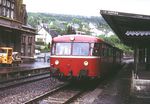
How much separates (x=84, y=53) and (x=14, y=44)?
2520 cm

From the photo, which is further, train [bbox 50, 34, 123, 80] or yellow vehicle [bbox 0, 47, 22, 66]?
yellow vehicle [bbox 0, 47, 22, 66]

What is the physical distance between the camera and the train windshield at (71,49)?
20.2 meters

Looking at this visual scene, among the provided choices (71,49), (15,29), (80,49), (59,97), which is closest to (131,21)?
(59,97)

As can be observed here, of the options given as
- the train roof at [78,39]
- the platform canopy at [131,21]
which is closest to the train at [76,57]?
the train roof at [78,39]

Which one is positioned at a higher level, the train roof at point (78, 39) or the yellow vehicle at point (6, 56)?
the train roof at point (78, 39)

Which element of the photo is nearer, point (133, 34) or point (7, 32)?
point (133, 34)

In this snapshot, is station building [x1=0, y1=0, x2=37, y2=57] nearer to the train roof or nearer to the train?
the train roof

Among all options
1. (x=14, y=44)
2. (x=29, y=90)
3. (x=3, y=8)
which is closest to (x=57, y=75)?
(x=29, y=90)

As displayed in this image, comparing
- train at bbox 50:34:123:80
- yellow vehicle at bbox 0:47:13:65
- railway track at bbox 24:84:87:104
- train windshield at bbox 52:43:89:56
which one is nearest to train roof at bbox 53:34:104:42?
train at bbox 50:34:123:80

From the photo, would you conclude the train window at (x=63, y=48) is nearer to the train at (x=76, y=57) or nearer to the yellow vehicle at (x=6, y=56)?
the train at (x=76, y=57)

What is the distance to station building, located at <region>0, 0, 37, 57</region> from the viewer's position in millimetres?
40594

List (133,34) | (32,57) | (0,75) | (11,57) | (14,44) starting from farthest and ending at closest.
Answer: (32,57), (14,44), (11,57), (0,75), (133,34)

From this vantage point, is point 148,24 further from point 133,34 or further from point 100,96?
point 100,96

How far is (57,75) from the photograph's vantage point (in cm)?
2048
